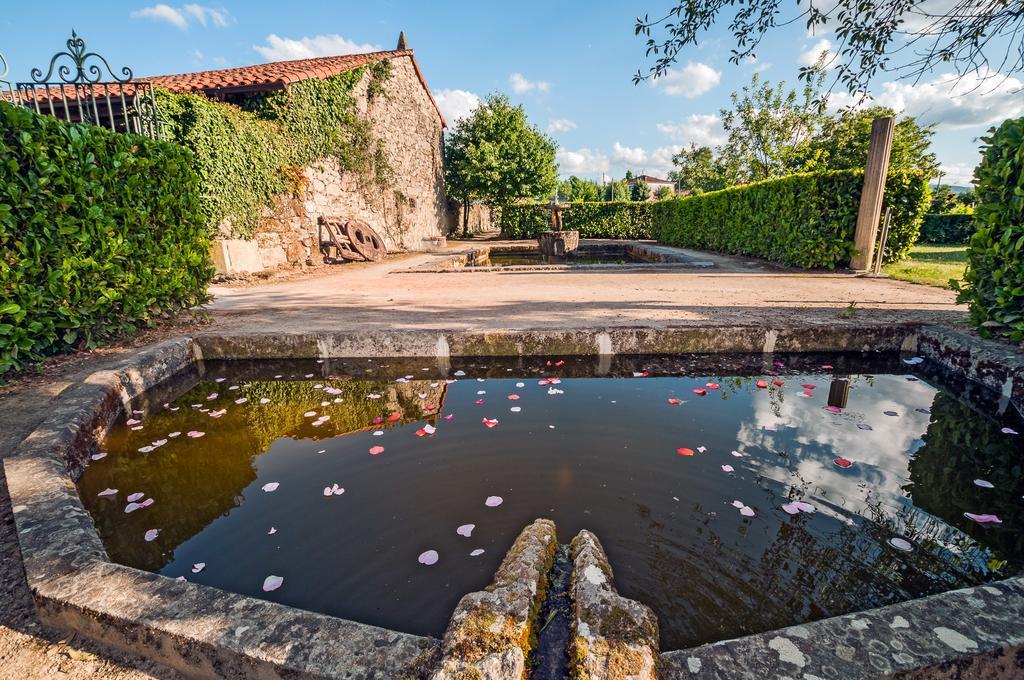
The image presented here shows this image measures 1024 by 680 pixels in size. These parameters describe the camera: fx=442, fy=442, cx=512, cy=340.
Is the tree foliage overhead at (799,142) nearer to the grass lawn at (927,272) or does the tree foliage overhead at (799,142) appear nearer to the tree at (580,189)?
the grass lawn at (927,272)

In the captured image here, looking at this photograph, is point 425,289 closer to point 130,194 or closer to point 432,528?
point 130,194

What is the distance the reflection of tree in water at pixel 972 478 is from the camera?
5.91 feet

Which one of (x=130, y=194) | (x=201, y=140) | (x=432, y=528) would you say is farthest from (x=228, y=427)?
(x=201, y=140)

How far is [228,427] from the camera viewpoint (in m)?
2.87

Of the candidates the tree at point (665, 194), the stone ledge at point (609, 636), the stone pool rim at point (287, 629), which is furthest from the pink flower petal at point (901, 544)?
the tree at point (665, 194)

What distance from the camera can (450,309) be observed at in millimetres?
5551

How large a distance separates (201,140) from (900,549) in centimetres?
1054

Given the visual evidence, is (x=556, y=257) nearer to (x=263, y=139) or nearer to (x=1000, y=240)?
(x=263, y=139)

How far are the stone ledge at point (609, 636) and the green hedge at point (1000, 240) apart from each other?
4.14 metres

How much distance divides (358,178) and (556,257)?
7118 millimetres

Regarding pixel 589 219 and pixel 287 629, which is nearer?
Answer: pixel 287 629

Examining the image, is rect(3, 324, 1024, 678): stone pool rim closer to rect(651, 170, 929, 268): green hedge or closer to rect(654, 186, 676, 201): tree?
rect(651, 170, 929, 268): green hedge

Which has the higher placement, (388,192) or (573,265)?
(388,192)

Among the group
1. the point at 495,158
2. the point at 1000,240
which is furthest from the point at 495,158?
the point at 1000,240
